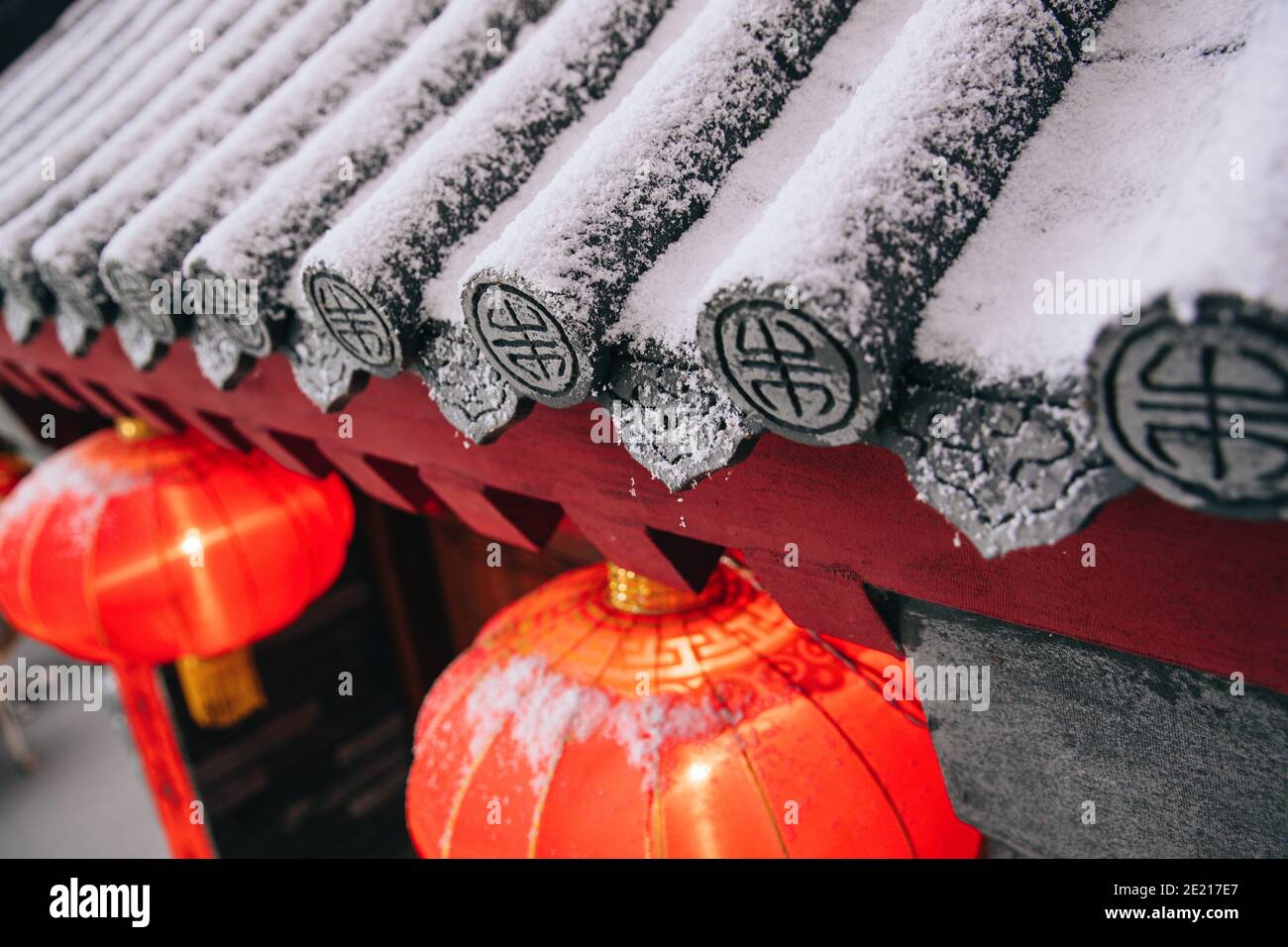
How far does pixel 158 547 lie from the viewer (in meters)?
2.56

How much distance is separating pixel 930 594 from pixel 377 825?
5.26m

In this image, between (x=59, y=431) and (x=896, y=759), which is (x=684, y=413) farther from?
(x=59, y=431)

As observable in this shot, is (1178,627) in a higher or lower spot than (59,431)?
lower

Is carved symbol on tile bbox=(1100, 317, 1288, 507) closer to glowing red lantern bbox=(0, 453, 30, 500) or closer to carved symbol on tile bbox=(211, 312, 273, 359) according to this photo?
carved symbol on tile bbox=(211, 312, 273, 359)

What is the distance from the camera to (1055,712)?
45.1 inches

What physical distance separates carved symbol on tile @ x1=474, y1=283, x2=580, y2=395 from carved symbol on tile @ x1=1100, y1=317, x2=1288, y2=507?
20.9 inches

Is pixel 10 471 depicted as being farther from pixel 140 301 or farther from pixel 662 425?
pixel 662 425

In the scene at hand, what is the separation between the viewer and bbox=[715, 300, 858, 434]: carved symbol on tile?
71 centimetres

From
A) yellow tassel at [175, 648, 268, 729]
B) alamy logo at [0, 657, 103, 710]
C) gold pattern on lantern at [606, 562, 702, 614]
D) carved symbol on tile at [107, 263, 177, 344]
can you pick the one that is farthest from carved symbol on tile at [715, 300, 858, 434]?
alamy logo at [0, 657, 103, 710]

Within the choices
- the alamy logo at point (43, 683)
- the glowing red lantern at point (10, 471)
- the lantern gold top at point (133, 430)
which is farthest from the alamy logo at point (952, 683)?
the alamy logo at point (43, 683)

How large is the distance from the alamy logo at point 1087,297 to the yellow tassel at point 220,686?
442 cm

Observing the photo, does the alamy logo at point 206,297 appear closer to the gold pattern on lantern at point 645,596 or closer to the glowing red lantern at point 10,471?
the gold pattern on lantern at point 645,596

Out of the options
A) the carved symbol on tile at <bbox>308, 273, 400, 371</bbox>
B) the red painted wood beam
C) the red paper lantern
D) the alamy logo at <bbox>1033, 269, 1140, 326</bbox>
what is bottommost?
the red paper lantern
